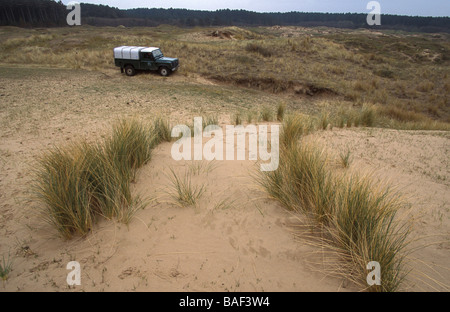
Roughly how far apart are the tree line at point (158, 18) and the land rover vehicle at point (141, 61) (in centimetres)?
6598

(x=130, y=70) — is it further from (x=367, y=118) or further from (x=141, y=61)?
(x=367, y=118)

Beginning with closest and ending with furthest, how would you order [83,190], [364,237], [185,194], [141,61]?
[364,237], [83,190], [185,194], [141,61]

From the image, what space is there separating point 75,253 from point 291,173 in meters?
2.58

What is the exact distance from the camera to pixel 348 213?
8.23 ft

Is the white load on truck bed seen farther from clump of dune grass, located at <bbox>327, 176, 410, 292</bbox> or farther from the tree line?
the tree line

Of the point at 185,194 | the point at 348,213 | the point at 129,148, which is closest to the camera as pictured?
the point at 348,213

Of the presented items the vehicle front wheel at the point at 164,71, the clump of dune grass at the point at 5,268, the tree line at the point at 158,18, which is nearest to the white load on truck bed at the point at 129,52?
the vehicle front wheel at the point at 164,71

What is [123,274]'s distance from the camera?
2.33 m

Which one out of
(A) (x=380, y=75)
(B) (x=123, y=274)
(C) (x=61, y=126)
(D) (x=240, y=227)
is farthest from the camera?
(A) (x=380, y=75)

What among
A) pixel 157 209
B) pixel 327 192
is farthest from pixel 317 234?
pixel 157 209

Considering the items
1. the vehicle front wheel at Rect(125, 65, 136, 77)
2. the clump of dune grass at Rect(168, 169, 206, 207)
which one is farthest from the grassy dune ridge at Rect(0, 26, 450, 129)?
the clump of dune grass at Rect(168, 169, 206, 207)

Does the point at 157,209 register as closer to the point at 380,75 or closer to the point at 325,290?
the point at 325,290

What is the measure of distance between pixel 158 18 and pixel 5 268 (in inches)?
5157

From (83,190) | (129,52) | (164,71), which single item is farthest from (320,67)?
(83,190)
